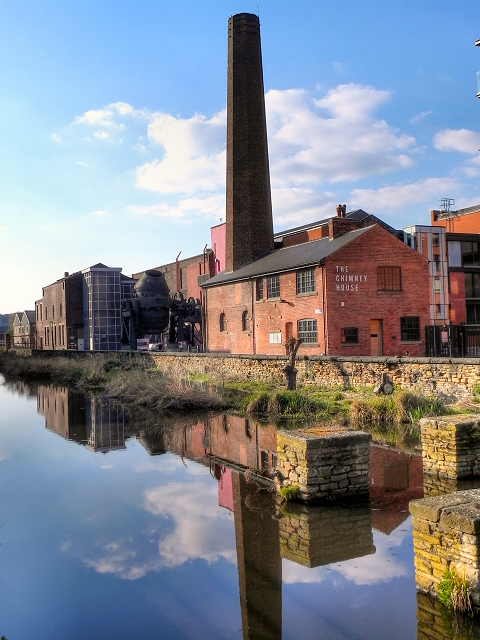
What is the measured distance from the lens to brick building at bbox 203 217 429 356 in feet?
77.8

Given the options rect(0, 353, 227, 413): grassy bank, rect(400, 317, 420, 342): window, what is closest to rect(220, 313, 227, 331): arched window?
rect(0, 353, 227, 413): grassy bank

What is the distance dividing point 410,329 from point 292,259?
237 inches

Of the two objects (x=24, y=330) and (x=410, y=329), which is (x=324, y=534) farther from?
(x=24, y=330)

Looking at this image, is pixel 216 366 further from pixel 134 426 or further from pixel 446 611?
pixel 446 611

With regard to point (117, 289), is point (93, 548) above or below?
below

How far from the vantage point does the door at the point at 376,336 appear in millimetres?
24653

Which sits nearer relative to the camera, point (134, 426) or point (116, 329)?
point (134, 426)

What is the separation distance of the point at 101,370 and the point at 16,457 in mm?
17139

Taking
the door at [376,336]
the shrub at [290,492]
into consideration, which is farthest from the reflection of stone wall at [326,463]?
the door at [376,336]

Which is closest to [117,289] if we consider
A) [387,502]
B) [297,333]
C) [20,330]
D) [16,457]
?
[297,333]

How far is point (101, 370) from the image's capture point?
95.4 ft

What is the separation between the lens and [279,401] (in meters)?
16.0

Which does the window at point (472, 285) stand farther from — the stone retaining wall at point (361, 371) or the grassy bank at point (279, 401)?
the grassy bank at point (279, 401)

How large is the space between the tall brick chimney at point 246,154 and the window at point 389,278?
10.0m
